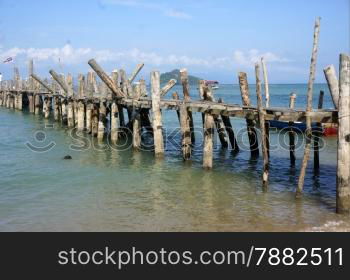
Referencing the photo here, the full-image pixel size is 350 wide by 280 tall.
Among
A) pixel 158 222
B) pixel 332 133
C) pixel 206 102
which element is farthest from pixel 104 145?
pixel 332 133

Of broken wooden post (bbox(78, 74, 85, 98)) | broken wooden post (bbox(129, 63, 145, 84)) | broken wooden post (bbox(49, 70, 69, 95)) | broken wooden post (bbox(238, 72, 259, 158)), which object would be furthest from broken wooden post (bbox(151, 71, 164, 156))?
broken wooden post (bbox(49, 70, 69, 95))

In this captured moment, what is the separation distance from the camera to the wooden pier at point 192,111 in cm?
895

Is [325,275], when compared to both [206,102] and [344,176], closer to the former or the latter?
[344,176]

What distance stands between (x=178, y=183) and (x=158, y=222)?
3397mm

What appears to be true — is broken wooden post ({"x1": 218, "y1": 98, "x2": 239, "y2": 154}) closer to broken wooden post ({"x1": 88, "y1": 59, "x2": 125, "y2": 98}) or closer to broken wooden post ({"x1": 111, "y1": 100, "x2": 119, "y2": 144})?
broken wooden post ({"x1": 88, "y1": 59, "x2": 125, "y2": 98})

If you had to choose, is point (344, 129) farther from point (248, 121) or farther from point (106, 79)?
point (106, 79)

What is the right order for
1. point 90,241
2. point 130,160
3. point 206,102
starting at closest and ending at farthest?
1. point 90,241
2. point 206,102
3. point 130,160

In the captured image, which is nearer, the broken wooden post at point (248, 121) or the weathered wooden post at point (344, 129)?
the weathered wooden post at point (344, 129)

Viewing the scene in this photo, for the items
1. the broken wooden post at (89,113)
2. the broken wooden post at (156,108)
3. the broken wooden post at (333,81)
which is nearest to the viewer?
the broken wooden post at (333,81)

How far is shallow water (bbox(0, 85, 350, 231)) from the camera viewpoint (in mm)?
8875

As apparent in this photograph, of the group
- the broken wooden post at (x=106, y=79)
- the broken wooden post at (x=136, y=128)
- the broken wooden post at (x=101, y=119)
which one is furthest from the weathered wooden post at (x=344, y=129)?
the broken wooden post at (x=101, y=119)

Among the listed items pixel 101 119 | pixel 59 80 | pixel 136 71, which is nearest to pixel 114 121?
pixel 101 119

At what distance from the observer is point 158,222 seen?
8.93 metres

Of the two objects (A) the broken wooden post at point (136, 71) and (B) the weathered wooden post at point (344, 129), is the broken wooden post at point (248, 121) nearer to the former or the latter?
(B) the weathered wooden post at point (344, 129)
